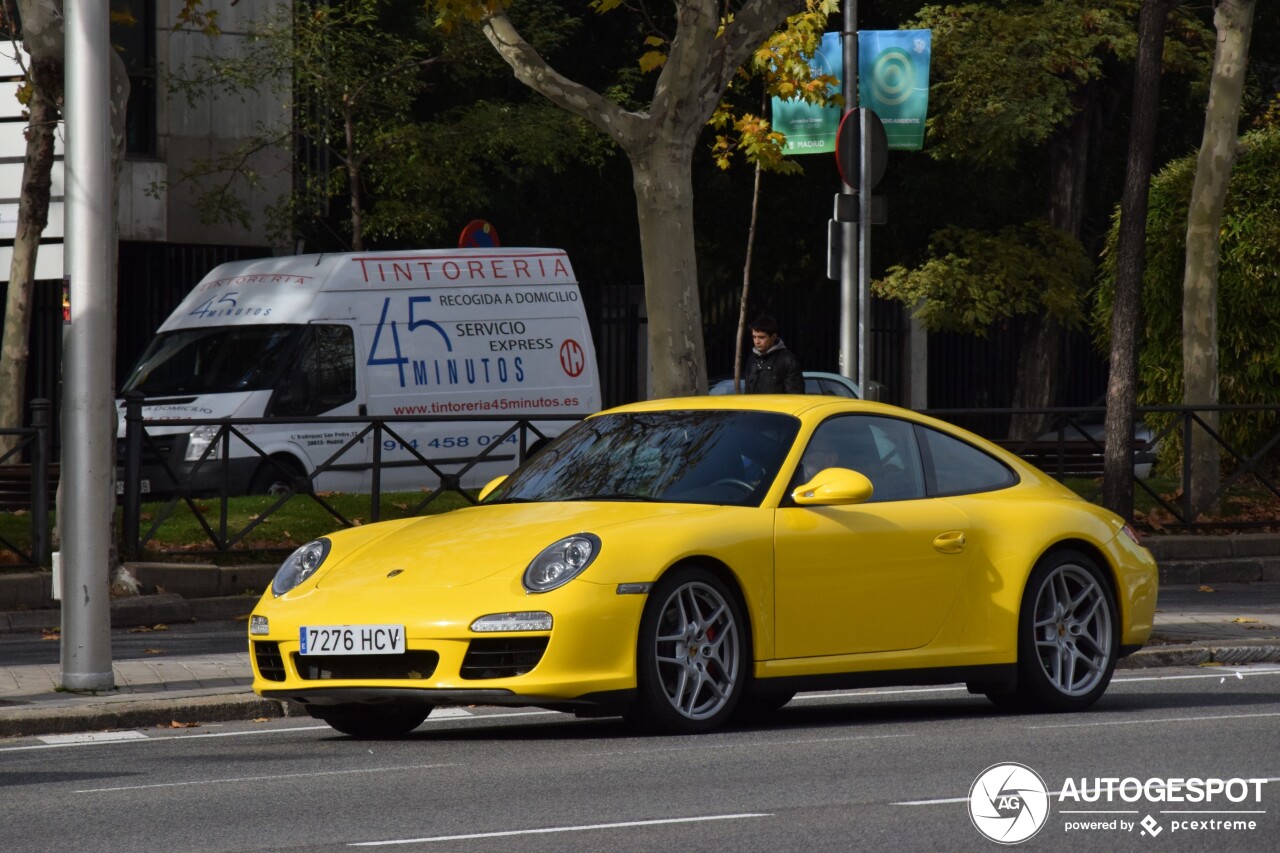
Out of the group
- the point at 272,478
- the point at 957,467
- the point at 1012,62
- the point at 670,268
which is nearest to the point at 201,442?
the point at 272,478

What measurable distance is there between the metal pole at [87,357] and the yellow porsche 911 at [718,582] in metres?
2.20

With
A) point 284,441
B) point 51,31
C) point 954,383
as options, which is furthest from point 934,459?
point 954,383

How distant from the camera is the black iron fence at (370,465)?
53.4ft

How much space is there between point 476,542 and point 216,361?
40.8 feet

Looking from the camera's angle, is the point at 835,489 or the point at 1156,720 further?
the point at 1156,720

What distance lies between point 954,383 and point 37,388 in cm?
1575

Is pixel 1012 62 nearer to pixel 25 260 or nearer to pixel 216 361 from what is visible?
pixel 216 361

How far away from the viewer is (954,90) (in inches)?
1163

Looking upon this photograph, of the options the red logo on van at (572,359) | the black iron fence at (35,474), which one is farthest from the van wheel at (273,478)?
the red logo on van at (572,359)

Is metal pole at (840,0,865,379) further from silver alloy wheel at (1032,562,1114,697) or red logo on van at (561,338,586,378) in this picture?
silver alloy wheel at (1032,562,1114,697)

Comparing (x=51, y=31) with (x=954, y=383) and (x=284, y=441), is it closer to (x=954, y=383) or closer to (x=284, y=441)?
(x=284, y=441)

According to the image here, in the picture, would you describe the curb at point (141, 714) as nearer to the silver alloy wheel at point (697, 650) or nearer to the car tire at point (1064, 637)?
the silver alloy wheel at point (697, 650)

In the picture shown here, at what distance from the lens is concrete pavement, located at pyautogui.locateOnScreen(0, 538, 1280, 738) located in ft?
33.8

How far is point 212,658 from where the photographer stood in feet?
41.5
